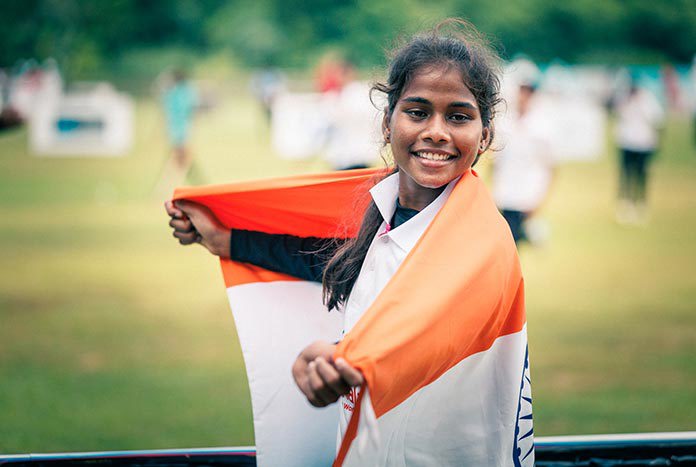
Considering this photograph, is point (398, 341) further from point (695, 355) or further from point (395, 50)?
point (695, 355)

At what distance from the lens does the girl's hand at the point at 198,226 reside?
2.43 meters

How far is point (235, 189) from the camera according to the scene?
2438mm

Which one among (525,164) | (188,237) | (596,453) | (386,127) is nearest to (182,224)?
(188,237)

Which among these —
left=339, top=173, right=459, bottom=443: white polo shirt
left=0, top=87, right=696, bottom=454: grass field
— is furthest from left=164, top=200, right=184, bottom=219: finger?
left=0, top=87, right=696, bottom=454: grass field

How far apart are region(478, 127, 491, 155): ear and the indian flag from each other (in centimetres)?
8

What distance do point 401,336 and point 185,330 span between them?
4549 mm

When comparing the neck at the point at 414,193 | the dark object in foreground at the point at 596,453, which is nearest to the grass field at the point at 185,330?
the dark object in foreground at the point at 596,453

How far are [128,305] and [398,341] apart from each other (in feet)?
17.6

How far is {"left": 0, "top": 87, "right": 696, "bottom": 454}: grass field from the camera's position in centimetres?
419

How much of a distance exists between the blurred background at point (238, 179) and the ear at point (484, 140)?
165 millimetres

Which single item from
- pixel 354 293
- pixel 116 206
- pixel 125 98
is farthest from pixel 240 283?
pixel 125 98

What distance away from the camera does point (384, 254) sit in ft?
6.28

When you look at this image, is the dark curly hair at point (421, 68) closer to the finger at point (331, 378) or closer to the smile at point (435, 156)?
the smile at point (435, 156)

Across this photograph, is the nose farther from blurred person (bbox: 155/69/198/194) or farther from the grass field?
blurred person (bbox: 155/69/198/194)
